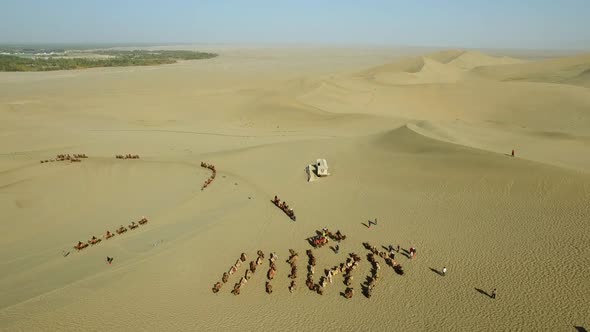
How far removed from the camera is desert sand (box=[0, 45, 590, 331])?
1277 centimetres

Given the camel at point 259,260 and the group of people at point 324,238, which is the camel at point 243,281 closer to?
the camel at point 259,260

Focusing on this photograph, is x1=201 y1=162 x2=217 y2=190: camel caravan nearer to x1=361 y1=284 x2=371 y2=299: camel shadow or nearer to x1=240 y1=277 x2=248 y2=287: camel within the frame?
x1=240 y1=277 x2=248 y2=287: camel

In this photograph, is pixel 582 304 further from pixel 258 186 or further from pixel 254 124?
pixel 254 124

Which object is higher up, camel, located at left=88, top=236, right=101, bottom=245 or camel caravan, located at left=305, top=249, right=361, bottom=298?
camel caravan, located at left=305, top=249, right=361, bottom=298

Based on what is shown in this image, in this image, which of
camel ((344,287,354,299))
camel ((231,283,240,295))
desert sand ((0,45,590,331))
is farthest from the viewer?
camel ((231,283,240,295))

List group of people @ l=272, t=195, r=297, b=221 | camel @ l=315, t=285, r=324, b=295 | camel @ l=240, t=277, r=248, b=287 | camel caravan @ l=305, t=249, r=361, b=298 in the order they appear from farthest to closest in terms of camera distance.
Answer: group of people @ l=272, t=195, r=297, b=221 → camel @ l=240, t=277, r=248, b=287 → camel caravan @ l=305, t=249, r=361, b=298 → camel @ l=315, t=285, r=324, b=295

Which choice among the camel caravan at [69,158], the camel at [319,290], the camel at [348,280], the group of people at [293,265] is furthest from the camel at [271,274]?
the camel caravan at [69,158]

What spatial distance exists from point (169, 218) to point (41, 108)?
39.1 meters

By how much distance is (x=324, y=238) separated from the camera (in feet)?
55.3

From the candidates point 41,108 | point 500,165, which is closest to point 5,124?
point 41,108

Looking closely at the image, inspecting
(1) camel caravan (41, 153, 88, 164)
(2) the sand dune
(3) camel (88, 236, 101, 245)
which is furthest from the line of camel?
(2) the sand dune

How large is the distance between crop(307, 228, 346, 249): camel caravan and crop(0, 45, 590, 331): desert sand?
0.38 m

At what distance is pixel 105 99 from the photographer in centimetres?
5553

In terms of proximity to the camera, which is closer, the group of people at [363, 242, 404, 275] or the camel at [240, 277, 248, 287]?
the camel at [240, 277, 248, 287]
